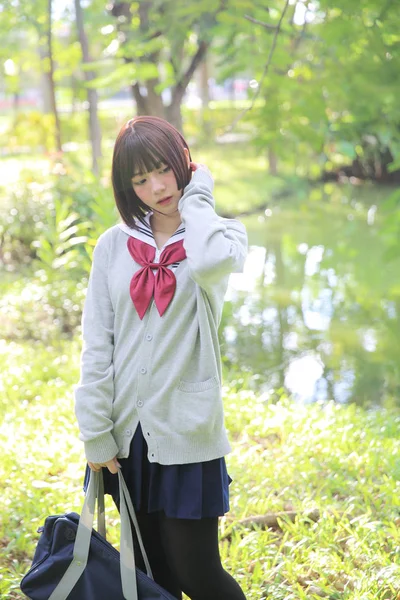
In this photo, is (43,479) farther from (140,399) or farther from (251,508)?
(140,399)

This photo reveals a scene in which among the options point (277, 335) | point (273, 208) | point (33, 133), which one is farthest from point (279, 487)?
point (33, 133)

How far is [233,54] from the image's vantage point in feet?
17.8

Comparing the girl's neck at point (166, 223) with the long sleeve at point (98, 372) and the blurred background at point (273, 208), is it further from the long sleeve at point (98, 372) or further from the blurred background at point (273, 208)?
the blurred background at point (273, 208)

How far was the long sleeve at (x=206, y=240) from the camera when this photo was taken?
6.28 feet

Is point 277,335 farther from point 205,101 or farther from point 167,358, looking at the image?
point 205,101

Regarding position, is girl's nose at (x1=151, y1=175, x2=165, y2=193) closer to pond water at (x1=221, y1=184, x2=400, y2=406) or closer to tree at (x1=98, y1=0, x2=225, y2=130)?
tree at (x1=98, y1=0, x2=225, y2=130)

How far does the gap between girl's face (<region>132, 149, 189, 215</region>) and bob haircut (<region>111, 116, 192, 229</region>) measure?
0.01m

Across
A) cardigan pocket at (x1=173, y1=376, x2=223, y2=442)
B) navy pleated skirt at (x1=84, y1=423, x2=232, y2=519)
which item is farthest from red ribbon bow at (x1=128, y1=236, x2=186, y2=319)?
navy pleated skirt at (x1=84, y1=423, x2=232, y2=519)

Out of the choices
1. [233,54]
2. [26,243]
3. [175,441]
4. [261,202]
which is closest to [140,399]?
[175,441]

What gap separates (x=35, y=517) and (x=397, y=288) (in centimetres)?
671

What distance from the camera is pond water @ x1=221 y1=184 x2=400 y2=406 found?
6.14m

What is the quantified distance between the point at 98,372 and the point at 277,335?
214 inches

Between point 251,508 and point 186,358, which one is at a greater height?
point 186,358

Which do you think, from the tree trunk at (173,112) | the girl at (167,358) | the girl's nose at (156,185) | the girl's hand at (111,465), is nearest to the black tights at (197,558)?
the girl at (167,358)
